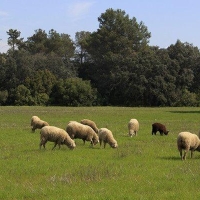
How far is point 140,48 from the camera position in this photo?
364ft

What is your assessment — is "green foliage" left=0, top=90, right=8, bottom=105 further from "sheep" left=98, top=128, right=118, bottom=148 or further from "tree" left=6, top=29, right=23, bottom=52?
"sheep" left=98, top=128, right=118, bottom=148

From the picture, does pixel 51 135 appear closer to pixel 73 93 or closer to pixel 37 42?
pixel 73 93

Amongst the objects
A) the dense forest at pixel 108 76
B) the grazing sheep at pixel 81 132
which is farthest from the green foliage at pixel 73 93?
the grazing sheep at pixel 81 132

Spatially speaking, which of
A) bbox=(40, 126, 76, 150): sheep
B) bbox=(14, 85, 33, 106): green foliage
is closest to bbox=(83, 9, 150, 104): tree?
bbox=(14, 85, 33, 106): green foliage

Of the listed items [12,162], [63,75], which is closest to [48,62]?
[63,75]

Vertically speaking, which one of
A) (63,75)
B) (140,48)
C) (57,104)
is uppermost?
(140,48)

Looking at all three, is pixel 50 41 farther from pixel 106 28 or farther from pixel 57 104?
pixel 57 104

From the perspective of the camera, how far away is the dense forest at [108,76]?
92750 millimetres

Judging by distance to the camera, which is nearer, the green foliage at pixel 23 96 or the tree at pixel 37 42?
the green foliage at pixel 23 96

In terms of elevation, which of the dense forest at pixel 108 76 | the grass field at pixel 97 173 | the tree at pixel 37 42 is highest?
the tree at pixel 37 42

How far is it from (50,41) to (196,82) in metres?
49.6

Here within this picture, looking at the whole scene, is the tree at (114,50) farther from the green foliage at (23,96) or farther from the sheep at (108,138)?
the sheep at (108,138)

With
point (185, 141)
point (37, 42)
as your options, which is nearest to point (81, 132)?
point (185, 141)

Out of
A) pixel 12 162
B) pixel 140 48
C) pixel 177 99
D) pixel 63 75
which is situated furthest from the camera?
pixel 140 48
